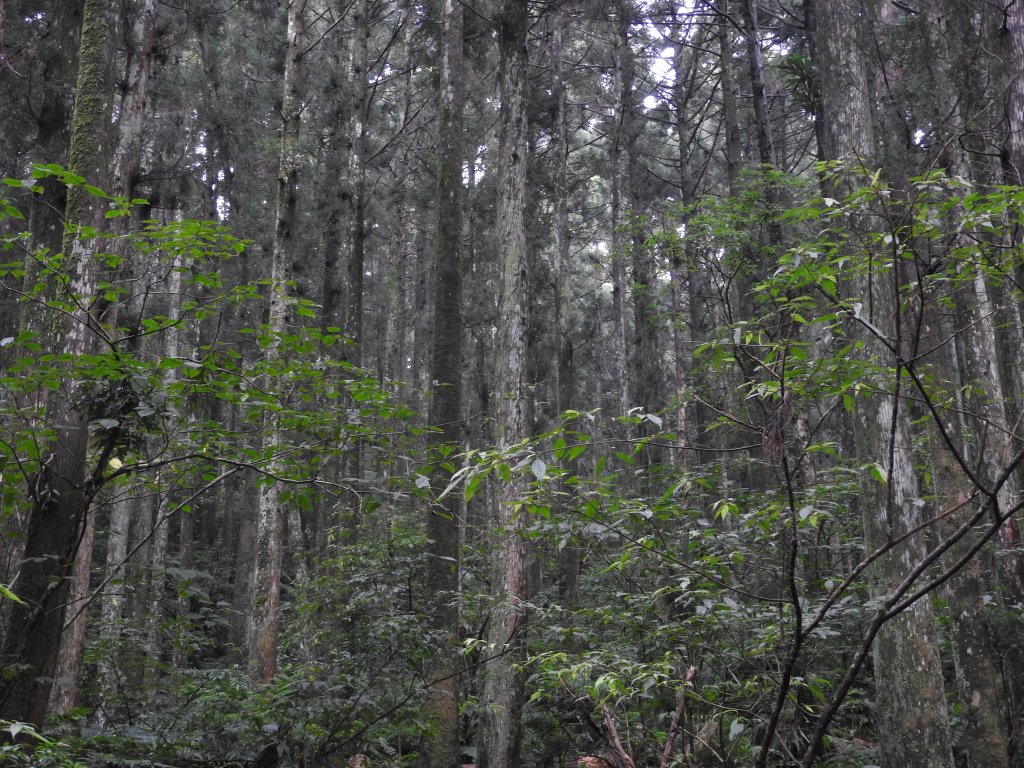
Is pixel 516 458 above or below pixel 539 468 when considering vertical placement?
above

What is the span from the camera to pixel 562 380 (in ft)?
62.6

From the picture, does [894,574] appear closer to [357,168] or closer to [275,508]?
[275,508]

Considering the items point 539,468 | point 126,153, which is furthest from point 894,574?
point 126,153

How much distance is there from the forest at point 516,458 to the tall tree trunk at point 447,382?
2.1 inches

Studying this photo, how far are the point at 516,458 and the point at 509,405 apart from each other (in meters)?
4.88

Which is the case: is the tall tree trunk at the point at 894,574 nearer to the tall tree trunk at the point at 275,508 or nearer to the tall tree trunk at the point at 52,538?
the tall tree trunk at the point at 52,538

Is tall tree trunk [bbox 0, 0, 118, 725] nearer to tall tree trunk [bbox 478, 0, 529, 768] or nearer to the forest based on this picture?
the forest

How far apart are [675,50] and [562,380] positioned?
42.0 feet

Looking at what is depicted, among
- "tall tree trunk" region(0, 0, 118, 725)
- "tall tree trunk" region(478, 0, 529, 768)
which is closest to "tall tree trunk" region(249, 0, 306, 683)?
"tall tree trunk" region(478, 0, 529, 768)

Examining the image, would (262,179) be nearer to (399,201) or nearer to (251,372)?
(399,201)

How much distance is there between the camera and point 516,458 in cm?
351

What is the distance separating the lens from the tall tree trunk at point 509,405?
7.34 meters

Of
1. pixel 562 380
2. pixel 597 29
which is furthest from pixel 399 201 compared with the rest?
pixel 597 29

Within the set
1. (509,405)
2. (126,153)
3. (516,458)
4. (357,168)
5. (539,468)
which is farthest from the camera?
(357,168)
